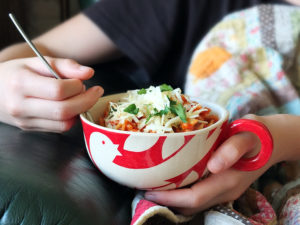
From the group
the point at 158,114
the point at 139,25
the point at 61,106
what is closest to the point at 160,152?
the point at 158,114

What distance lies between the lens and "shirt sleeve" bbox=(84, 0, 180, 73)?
0.86 m

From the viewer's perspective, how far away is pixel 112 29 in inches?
33.6

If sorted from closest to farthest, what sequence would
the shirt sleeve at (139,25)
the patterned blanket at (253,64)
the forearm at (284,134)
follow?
the forearm at (284,134) < the patterned blanket at (253,64) < the shirt sleeve at (139,25)

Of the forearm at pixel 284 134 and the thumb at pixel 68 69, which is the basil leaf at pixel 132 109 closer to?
the thumb at pixel 68 69

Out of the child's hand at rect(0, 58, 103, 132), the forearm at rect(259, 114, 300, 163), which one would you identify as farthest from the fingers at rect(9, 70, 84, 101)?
the forearm at rect(259, 114, 300, 163)

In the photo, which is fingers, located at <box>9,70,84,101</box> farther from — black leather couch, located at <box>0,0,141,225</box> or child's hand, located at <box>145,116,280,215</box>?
child's hand, located at <box>145,116,280,215</box>

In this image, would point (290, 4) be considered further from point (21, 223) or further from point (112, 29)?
point (21, 223)

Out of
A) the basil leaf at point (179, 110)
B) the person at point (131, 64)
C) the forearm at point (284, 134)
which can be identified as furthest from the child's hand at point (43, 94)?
the forearm at point (284, 134)

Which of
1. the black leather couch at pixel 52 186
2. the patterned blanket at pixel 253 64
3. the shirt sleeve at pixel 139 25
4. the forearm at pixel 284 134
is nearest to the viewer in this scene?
the black leather couch at pixel 52 186

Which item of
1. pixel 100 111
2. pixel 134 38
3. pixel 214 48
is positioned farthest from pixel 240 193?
pixel 134 38

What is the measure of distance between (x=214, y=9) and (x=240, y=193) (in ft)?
1.86

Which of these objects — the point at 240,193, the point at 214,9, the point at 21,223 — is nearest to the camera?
the point at 21,223

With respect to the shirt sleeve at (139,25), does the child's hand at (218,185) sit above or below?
below

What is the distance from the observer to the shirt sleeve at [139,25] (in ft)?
2.82
